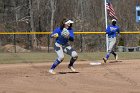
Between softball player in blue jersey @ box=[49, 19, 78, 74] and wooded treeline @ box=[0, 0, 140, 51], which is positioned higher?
wooded treeline @ box=[0, 0, 140, 51]

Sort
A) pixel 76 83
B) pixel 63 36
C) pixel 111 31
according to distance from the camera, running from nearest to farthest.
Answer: pixel 76 83 < pixel 63 36 < pixel 111 31

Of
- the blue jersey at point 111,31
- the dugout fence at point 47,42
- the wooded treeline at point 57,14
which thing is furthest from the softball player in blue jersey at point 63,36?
the wooded treeline at point 57,14

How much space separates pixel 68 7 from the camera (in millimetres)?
50312

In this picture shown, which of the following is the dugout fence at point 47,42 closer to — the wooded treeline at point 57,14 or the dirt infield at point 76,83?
the wooded treeline at point 57,14

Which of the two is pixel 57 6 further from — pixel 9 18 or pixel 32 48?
pixel 32 48

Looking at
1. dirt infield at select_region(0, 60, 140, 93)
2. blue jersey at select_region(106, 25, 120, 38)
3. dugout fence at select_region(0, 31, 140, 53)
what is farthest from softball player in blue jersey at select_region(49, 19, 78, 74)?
dugout fence at select_region(0, 31, 140, 53)

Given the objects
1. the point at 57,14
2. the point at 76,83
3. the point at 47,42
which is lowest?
the point at 76,83

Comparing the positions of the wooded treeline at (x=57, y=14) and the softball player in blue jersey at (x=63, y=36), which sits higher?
the wooded treeline at (x=57, y=14)

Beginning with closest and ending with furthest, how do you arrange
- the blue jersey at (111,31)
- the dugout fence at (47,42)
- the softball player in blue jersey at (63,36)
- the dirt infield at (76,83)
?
the dirt infield at (76,83) → the softball player in blue jersey at (63,36) → the blue jersey at (111,31) → the dugout fence at (47,42)

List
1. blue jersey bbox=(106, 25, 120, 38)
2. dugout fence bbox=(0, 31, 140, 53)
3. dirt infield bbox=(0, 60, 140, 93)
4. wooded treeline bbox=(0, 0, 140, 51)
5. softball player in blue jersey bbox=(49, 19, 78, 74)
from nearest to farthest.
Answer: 1. dirt infield bbox=(0, 60, 140, 93)
2. softball player in blue jersey bbox=(49, 19, 78, 74)
3. blue jersey bbox=(106, 25, 120, 38)
4. dugout fence bbox=(0, 31, 140, 53)
5. wooded treeline bbox=(0, 0, 140, 51)

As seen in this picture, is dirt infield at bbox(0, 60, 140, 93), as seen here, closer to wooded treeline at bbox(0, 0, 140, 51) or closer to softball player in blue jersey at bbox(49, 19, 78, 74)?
softball player in blue jersey at bbox(49, 19, 78, 74)

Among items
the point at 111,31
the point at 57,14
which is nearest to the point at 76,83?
the point at 111,31

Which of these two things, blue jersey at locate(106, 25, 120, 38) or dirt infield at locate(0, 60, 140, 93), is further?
blue jersey at locate(106, 25, 120, 38)

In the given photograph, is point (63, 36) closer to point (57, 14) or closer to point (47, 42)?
point (47, 42)
